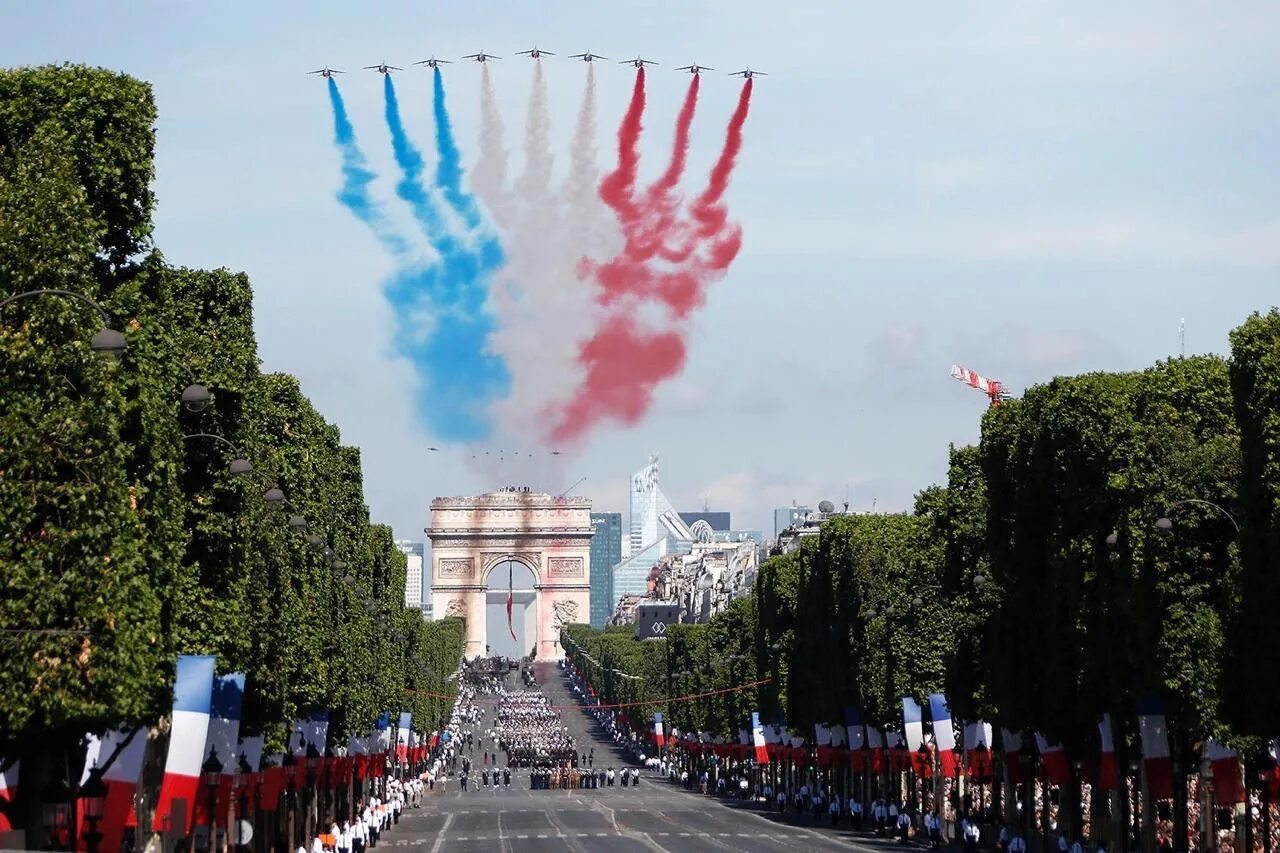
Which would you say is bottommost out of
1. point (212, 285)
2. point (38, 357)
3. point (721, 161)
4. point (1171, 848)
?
point (1171, 848)

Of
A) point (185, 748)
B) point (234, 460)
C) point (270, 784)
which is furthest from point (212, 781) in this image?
point (185, 748)

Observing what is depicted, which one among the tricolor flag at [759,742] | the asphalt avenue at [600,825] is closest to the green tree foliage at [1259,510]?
the asphalt avenue at [600,825]

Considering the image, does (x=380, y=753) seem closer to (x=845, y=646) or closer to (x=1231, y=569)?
(x=845, y=646)

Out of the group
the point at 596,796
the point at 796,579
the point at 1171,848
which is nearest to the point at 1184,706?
the point at 1171,848

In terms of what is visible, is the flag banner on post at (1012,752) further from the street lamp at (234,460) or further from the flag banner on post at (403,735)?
the flag banner on post at (403,735)

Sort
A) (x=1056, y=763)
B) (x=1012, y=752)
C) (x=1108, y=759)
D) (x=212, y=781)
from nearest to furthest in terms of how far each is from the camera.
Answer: (x=212, y=781), (x=1108, y=759), (x=1056, y=763), (x=1012, y=752)

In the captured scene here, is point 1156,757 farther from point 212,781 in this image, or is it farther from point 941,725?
point 941,725

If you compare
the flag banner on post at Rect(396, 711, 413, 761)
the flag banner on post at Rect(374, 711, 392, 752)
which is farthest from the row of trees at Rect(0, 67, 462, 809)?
the flag banner on post at Rect(396, 711, 413, 761)

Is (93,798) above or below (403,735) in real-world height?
below
